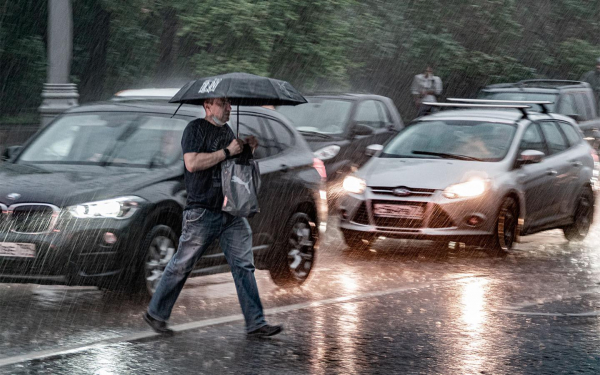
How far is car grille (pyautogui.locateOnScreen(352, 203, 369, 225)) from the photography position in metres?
11.8

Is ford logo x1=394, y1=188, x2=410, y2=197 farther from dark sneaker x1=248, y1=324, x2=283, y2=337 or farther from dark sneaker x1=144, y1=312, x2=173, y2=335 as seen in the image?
dark sneaker x1=144, y1=312, x2=173, y2=335

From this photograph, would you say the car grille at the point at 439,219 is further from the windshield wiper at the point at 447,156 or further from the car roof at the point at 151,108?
the car roof at the point at 151,108

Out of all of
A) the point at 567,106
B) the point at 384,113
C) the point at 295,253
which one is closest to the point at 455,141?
the point at 295,253

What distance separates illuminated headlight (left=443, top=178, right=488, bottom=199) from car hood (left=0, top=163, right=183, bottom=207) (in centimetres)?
368

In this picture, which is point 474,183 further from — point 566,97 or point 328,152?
point 566,97

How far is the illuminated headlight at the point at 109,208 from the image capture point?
8.19 m

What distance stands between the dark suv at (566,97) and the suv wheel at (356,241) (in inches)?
346

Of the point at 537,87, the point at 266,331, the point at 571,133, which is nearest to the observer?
the point at 266,331

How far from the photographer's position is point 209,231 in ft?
24.6

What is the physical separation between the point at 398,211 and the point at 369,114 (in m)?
5.71

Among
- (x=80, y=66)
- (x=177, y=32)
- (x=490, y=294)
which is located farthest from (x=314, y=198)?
(x=80, y=66)

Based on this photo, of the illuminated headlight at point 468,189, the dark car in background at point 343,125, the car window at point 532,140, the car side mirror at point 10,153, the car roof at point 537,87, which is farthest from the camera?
the car roof at point 537,87

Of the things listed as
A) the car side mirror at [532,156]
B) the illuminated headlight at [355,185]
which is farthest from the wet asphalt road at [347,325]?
the car side mirror at [532,156]

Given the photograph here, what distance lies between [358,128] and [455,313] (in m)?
7.96
